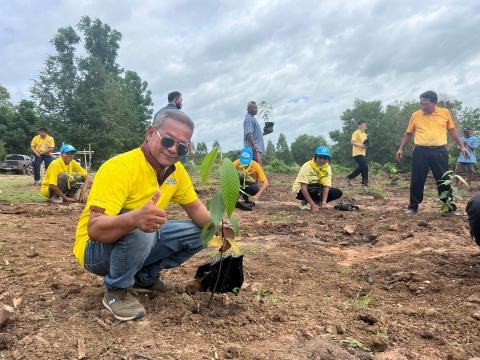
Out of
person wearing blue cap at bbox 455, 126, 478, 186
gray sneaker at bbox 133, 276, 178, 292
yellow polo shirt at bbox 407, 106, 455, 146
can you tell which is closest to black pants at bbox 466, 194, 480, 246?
gray sneaker at bbox 133, 276, 178, 292

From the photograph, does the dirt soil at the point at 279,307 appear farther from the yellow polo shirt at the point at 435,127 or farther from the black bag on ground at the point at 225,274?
the yellow polo shirt at the point at 435,127

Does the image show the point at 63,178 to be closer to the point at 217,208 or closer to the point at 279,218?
the point at 279,218

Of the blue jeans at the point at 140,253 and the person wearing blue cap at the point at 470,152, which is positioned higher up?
the person wearing blue cap at the point at 470,152

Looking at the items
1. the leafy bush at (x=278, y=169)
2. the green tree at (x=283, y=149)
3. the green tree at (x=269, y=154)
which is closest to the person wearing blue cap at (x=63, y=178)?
the leafy bush at (x=278, y=169)

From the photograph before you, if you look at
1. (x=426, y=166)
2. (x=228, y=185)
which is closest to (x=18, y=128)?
(x=426, y=166)

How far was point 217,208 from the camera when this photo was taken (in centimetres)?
182

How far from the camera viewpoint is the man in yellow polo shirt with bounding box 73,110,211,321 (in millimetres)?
1761

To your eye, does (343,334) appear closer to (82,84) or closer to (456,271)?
Answer: (456,271)

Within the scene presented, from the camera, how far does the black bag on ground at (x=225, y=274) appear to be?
214 cm

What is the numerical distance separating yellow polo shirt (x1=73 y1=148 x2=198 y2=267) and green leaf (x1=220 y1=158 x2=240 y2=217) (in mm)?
473

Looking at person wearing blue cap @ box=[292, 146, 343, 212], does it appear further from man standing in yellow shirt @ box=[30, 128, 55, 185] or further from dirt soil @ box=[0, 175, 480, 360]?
man standing in yellow shirt @ box=[30, 128, 55, 185]

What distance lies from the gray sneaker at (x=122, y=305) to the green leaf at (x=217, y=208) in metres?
0.61

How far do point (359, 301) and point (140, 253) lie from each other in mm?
1316

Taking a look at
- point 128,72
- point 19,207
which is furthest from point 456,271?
point 128,72
